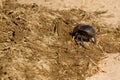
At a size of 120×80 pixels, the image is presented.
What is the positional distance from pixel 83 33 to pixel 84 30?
11 cm

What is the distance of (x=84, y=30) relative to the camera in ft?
24.4

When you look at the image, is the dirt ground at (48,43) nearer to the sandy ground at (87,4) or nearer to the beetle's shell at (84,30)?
the sandy ground at (87,4)

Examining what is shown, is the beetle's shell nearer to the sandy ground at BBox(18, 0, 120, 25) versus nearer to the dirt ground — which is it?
the dirt ground

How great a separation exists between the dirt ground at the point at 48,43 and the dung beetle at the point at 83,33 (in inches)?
4.6

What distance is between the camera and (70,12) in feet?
28.3

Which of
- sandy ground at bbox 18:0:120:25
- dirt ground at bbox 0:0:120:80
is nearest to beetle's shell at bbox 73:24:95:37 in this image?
dirt ground at bbox 0:0:120:80

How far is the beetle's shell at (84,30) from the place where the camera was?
741 centimetres

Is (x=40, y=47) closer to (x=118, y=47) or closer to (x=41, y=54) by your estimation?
(x=41, y=54)

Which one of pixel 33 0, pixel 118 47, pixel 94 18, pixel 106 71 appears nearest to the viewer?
pixel 106 71

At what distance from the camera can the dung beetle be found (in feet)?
24.4

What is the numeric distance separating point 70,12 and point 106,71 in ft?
7.92

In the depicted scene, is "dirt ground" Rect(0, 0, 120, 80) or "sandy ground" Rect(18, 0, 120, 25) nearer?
"dirt ground" Rect(0, 0, 120, 80)

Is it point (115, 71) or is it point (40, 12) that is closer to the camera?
point (115, 71)

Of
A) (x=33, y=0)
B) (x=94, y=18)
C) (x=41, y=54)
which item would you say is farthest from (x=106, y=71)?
(x=33, y=0)
